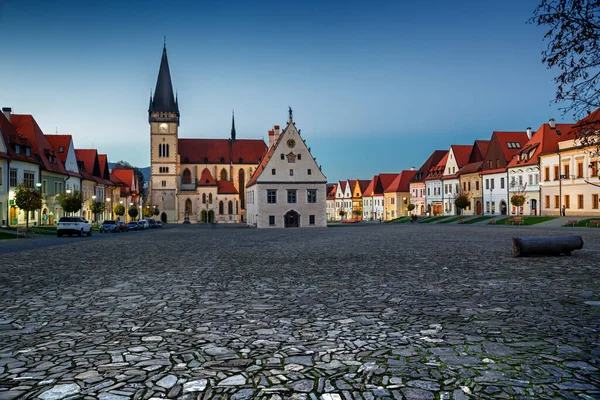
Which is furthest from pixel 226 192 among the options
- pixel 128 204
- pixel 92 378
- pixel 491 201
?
pixel 92 378

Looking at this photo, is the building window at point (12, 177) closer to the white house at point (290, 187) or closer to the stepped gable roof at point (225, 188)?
the white house at point (290, 187)

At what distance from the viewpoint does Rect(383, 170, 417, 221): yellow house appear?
100 metres

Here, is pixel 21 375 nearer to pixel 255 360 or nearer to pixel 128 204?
pixel 255 360

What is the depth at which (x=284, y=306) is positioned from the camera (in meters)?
8.46

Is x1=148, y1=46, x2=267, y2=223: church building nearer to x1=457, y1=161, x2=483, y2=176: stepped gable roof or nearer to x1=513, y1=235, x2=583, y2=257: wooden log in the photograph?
x1=457, y1=161, x2=483, y2=176: stepped gable roof

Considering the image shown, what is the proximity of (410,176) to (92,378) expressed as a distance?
102 meters

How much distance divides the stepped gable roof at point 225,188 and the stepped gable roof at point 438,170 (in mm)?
46003

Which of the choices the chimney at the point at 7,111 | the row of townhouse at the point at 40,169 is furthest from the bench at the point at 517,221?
the chimney at the point at 7,111

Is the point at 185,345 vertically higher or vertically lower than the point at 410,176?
lower

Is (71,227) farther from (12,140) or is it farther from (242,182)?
(242,182)

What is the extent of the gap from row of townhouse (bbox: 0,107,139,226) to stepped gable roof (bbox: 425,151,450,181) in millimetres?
55371

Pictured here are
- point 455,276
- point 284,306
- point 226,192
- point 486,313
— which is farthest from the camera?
point 226,192

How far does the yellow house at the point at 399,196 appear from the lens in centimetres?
10012

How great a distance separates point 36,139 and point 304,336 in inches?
2226
